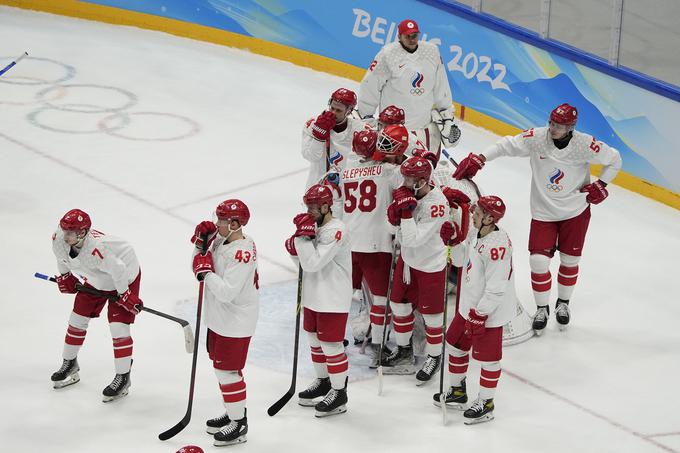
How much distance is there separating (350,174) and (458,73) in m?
4.58

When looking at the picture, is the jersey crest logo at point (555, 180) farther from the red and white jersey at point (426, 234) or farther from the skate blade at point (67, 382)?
the skate blade at point (67, 382)

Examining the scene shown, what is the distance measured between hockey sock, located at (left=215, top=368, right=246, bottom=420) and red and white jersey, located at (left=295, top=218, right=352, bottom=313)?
1.79 feet

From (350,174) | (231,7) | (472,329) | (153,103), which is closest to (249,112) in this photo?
(153,103)

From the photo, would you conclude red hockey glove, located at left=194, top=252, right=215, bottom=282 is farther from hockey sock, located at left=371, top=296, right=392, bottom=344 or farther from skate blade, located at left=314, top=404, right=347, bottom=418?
hockey sock, located at left=371, top=296, right=392, bottom=344

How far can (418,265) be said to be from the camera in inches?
253

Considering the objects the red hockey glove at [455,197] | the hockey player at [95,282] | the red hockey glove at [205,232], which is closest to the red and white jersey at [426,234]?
the red hockey glove at [455,197]

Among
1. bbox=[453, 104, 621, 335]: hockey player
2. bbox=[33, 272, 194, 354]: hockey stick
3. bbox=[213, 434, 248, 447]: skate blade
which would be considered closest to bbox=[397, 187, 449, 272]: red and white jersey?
bbox=[453, 104, 621, 335]: hockey player

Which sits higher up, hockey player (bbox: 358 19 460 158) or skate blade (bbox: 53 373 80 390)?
hockey player (bbox: 358 19 460 158)

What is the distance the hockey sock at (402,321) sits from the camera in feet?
21.7

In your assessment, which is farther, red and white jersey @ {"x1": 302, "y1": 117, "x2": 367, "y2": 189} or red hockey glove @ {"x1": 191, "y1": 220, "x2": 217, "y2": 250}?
red and white jersey @ {"x1": 302, "y1": 117, "x2": 367, "y2": 189}

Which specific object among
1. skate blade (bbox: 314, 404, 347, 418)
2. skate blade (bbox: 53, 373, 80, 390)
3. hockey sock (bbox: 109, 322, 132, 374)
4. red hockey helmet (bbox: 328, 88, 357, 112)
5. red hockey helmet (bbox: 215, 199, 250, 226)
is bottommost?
skate blade (bbox: 53, 373, 80, 390)

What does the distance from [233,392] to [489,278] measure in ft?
4.50

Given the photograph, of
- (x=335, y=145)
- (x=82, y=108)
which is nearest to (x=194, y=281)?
(x=335, y=145)

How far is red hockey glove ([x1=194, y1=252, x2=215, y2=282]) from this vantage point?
5516mm
